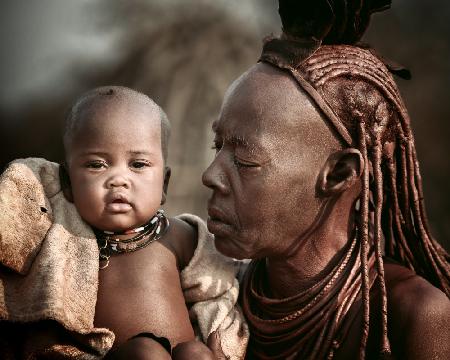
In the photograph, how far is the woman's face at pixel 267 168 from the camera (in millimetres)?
2697

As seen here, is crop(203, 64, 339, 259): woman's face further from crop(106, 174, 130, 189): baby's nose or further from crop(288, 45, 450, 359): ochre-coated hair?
crop(106, 174, 130, 189): baby's nose

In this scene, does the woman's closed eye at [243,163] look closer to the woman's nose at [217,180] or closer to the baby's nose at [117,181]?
the woman's nose at [217,180]

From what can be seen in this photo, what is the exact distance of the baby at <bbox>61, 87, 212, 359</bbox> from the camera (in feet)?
8.93

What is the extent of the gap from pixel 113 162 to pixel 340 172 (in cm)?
87

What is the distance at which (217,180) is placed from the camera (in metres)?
2.76

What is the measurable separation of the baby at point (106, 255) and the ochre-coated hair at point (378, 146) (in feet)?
2.05

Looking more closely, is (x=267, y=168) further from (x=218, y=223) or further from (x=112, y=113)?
(x=112, y=113)

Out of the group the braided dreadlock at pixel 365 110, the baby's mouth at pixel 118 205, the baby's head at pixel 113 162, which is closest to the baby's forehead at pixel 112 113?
the baby's head at pixel 113 162

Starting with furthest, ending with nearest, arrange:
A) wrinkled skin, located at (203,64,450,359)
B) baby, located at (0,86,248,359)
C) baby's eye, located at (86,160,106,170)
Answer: baby's eye, located at (86,160,106,170)
wrinkled skin, located at (203,64,450,359)
baby, located at (0,86,248,359)

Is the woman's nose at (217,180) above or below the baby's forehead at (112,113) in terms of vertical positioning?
below

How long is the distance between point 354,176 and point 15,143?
14.7 feet

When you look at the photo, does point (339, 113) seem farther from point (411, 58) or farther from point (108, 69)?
point (108, 69)

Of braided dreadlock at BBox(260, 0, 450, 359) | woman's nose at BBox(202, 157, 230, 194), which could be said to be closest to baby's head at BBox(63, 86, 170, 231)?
woman's nose at BBox(202, 157, 230, 194)

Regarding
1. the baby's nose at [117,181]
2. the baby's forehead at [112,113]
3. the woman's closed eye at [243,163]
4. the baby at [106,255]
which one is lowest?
the baby at [106,255]
